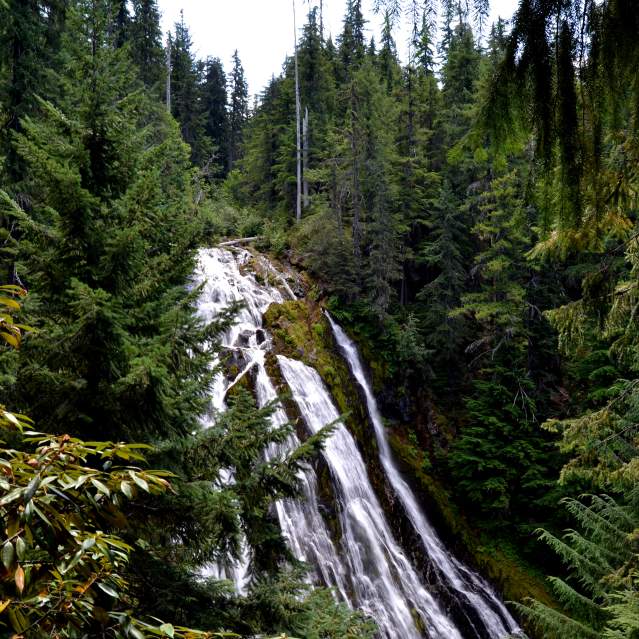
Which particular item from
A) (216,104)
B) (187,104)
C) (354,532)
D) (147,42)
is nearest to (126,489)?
(354,532)

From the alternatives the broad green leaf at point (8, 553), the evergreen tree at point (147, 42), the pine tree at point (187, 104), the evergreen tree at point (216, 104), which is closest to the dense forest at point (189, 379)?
the broad green leaf at point (8, 553)

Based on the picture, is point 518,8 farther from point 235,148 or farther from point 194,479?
point 235,148

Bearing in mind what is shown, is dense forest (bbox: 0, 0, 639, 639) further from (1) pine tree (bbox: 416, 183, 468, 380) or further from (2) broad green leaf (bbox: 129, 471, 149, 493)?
(1) pine tree (bbox: 416, 183, 468, 380)

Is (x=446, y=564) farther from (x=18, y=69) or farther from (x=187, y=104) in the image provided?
(x=187, y=104)

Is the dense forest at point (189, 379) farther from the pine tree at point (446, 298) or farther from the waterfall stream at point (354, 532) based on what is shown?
the pine tree at point (446, 298)

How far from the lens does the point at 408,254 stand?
22.3 metres

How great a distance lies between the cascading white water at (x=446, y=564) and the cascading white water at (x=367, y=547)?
1325 mm

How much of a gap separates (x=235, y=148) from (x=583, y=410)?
3982cm

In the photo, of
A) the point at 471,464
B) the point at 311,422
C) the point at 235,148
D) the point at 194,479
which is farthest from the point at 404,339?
the point at 235,148

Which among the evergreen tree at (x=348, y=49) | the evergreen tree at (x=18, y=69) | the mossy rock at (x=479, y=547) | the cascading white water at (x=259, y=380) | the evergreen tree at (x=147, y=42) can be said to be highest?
the evergreen tree at (x=348, y=49)

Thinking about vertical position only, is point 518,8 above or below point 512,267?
below

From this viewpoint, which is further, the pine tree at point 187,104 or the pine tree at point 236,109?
the pine tree at point 236,109

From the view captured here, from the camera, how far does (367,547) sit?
39.3 ft

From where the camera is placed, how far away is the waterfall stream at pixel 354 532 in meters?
10.9
